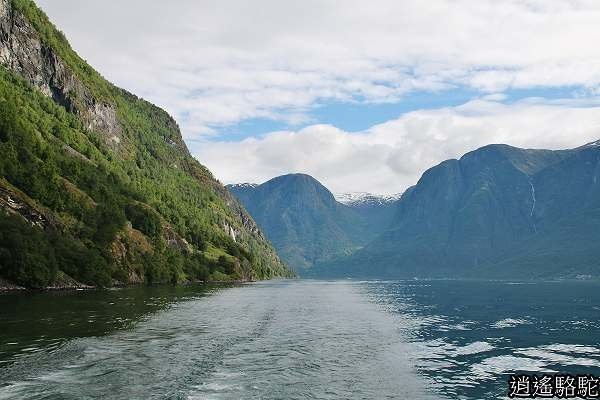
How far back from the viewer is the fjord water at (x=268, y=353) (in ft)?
110

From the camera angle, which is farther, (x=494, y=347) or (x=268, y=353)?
(x=494, y=347)

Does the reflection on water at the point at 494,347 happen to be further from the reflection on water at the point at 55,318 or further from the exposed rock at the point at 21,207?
the exposed rock at the point at 21,207

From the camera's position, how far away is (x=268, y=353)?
47062mm

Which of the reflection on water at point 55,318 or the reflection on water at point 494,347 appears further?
the reflection on water at point 55,318

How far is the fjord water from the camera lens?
33.6 m

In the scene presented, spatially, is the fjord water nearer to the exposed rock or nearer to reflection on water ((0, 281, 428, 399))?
reflection on water ((0, 281, 428, 399))

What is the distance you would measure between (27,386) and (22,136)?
141961 mm
